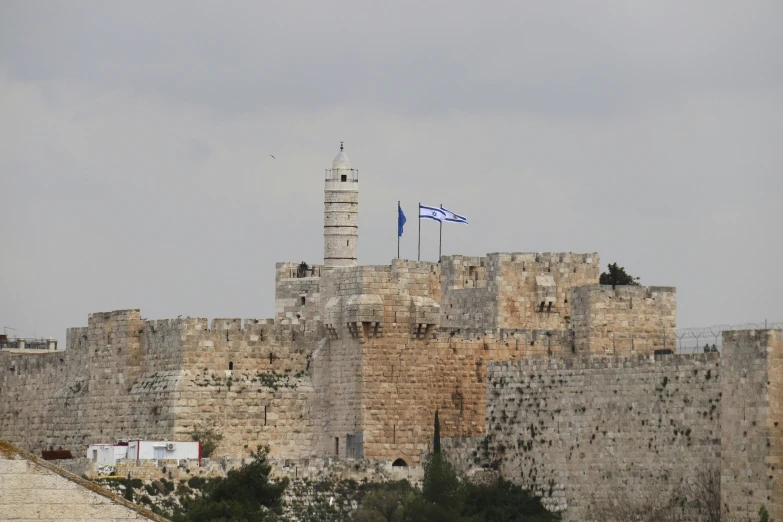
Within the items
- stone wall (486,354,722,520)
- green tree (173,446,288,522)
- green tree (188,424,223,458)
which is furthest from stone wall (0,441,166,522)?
green tree (188,424,223,458)

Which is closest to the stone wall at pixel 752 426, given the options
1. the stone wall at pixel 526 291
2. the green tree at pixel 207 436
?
the green tree at pixel 207 436

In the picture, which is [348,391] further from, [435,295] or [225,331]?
[435,295]

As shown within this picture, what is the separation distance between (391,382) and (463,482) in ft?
10.7

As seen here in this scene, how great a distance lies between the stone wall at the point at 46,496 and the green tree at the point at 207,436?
25.0m

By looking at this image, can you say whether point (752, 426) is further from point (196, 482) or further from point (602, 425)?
point (196, 482)

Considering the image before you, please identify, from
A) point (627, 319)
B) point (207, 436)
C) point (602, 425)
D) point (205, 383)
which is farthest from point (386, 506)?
point (627, 319)

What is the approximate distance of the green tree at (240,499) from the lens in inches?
1852

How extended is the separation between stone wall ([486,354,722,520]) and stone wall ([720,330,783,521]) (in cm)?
70

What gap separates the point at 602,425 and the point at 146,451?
31.7 ft

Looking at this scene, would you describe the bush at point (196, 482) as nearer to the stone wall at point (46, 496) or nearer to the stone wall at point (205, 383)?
the stone wall at point (205, 383)

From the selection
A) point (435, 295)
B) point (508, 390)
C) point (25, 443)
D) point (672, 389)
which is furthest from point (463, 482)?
point (25, 443)

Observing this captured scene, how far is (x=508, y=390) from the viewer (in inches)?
2064

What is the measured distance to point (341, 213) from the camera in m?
77.9

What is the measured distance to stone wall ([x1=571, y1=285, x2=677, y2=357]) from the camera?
55469mm
